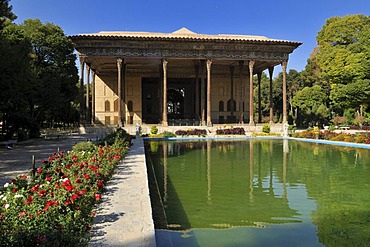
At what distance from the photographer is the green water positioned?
4586 millimetres

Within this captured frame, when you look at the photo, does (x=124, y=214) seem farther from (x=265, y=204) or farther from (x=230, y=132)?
(x=230, y=132)

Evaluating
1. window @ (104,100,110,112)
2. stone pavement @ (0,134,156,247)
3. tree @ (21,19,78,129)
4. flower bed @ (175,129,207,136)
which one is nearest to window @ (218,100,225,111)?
flower bed @ (175,129,207,136)

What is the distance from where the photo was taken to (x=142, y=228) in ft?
12.7

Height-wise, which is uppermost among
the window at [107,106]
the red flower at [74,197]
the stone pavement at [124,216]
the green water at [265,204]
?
the window at [107,106]

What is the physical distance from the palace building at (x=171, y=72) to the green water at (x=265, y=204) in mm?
19283

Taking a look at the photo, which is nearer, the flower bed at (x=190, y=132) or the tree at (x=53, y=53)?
the flower bed at (x=190, y=132)

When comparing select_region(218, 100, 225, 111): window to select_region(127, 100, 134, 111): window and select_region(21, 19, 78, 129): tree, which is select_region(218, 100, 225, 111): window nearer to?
select_region(127, 100, 134, 111): window

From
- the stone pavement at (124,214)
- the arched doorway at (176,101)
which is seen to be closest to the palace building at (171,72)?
the arched doorway at (176,101)

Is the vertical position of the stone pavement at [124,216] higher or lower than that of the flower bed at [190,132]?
lower

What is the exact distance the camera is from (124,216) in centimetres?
432

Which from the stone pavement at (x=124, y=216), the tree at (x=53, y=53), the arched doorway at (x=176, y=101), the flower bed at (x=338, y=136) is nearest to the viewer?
the stone pavement at (x=124, y=216)

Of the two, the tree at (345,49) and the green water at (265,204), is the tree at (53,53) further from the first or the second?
the tree at (345,49)

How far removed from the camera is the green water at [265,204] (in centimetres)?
459

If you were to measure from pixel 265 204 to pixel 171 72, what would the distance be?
33.0 meters
